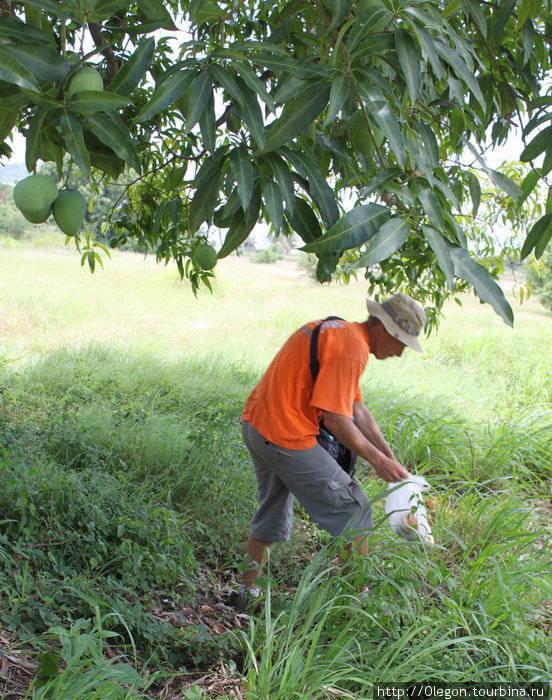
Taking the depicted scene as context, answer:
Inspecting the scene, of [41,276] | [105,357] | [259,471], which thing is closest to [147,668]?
[259,471]

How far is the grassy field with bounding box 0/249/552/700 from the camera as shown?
5.74ft

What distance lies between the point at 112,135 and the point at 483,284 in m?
0.66

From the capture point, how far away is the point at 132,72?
1150mm

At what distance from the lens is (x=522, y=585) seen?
2.18 metres

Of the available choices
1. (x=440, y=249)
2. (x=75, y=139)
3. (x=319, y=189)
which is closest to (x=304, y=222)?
(x=319, y=189)

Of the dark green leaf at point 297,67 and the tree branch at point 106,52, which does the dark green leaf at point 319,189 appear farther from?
the tree branch at point 106,52

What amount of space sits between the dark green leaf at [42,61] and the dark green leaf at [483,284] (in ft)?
2.32

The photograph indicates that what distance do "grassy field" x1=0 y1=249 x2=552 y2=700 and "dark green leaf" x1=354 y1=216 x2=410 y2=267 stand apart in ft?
3.93

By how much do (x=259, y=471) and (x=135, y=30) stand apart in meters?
1.51

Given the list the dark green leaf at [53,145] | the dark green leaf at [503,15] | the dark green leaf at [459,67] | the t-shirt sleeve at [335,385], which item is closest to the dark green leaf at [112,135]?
the dark green leaf at [53,145]

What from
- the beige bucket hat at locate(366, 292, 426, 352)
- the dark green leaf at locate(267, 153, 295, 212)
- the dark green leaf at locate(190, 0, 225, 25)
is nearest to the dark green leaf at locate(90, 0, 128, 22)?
the dark green leaf at locate(190, 0, 225, 25)

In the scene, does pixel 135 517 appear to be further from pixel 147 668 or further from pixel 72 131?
pixel 72 131

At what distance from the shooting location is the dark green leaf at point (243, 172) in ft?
3.61

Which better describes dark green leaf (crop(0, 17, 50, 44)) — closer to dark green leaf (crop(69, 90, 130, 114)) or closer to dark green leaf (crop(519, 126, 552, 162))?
dark green leaf (crop(69, 90, 130, 114))
